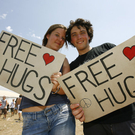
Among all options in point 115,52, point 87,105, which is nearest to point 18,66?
point 87,105

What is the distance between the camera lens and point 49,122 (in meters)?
1.24

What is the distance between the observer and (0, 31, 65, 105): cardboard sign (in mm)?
1268

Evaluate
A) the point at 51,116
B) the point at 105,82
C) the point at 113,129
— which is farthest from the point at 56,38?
the point at 113,129

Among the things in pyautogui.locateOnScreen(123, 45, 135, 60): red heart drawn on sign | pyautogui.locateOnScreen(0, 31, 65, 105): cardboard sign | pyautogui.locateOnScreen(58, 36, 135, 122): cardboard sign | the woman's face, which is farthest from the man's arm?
the woman's face

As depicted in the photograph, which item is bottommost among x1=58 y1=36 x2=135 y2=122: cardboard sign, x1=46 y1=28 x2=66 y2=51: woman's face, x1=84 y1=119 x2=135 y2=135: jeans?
x1=84 y1=119 x2=135 y2=135: jeans

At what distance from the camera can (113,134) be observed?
4.00ft

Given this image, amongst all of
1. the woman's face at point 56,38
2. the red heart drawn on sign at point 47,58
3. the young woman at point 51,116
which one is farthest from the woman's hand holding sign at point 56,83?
the woman's face at point 56,38

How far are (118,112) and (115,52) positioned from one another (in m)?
0.70

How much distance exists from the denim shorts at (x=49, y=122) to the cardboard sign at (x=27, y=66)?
18cm

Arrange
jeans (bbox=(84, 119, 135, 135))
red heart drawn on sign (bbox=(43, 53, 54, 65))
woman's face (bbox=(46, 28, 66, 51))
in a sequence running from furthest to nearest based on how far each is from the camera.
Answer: woman's face (bbox=(46, 28, 66, 51))
red heart drawn on sign (bbox=(43, 53, 54, 65))
jeans (bbox=(84, 119, 135, 135))

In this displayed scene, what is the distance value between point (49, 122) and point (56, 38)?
1.15m

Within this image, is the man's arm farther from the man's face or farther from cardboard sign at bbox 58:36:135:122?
the man's face

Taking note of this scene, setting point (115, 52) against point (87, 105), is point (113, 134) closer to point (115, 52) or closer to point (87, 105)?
point (87, 105)

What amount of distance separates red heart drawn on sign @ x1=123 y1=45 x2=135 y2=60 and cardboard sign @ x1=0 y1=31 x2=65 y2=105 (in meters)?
0.70
